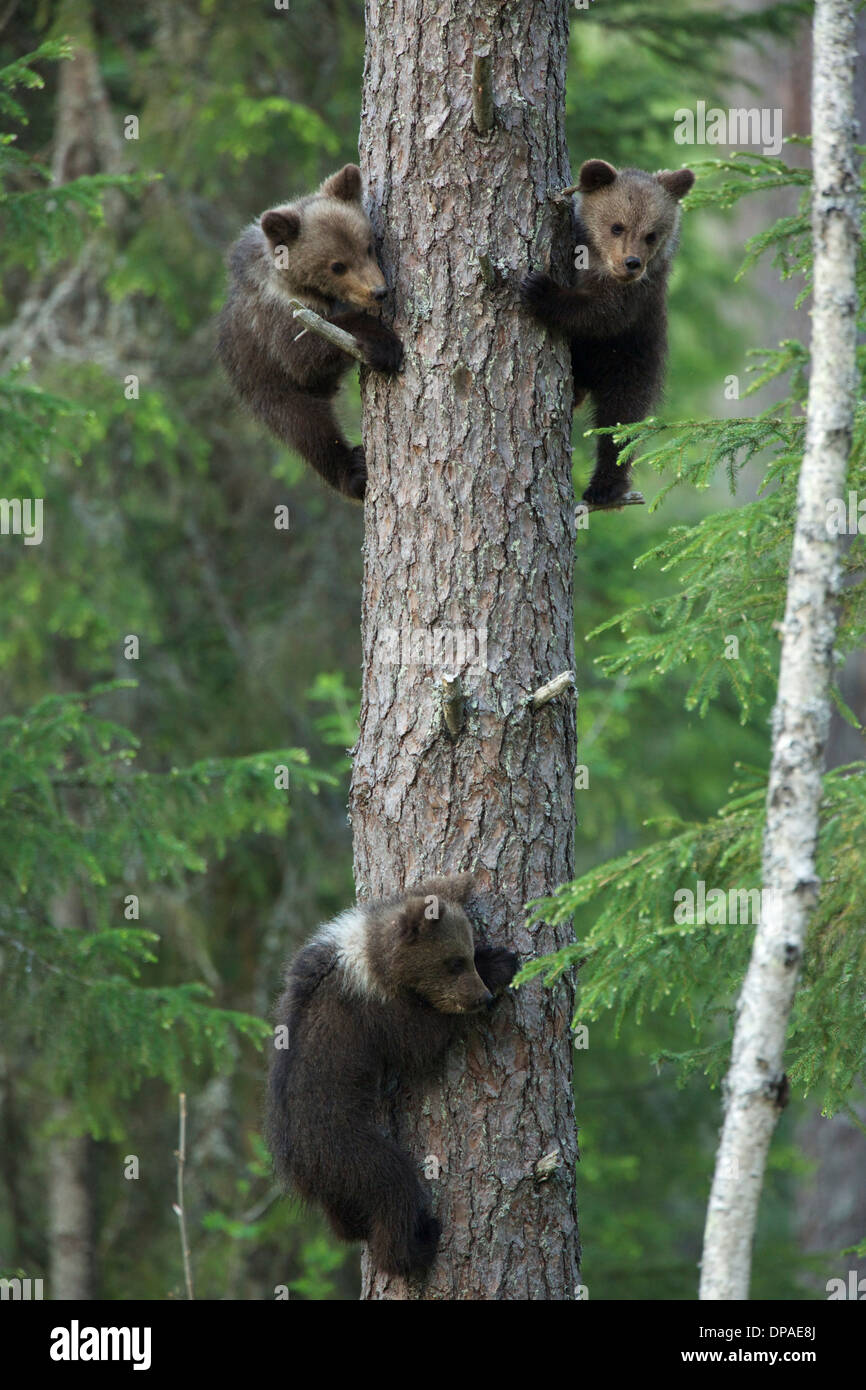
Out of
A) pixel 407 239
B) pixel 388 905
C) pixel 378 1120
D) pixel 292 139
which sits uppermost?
pixel 292 139

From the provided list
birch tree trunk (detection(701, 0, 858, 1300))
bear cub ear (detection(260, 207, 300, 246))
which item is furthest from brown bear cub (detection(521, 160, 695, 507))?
birch tree trunk (detection(701, 0, 858, 1300))

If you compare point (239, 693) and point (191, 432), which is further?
point (239, 693)

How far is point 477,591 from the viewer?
430 centimetres

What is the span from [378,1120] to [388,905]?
67cm

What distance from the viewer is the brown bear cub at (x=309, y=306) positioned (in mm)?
4750

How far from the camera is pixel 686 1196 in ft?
39.8

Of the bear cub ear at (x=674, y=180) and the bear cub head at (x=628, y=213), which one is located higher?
the bear cub ear at (x=674, y=180)

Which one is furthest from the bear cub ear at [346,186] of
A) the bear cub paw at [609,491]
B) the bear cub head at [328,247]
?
A: the bear cub paw at [609,491]

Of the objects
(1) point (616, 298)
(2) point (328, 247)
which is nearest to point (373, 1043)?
(1) point (616, 298)

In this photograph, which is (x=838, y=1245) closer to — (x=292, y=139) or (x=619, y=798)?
(x=619, y=798)

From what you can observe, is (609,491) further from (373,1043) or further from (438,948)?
(373,1043)

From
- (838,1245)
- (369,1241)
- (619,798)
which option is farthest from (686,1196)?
(369,1241)

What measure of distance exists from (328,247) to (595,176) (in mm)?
1059

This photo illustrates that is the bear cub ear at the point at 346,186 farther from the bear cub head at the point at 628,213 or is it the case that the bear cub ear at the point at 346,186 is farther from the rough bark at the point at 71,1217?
the rough bark at the point at 71,1217
